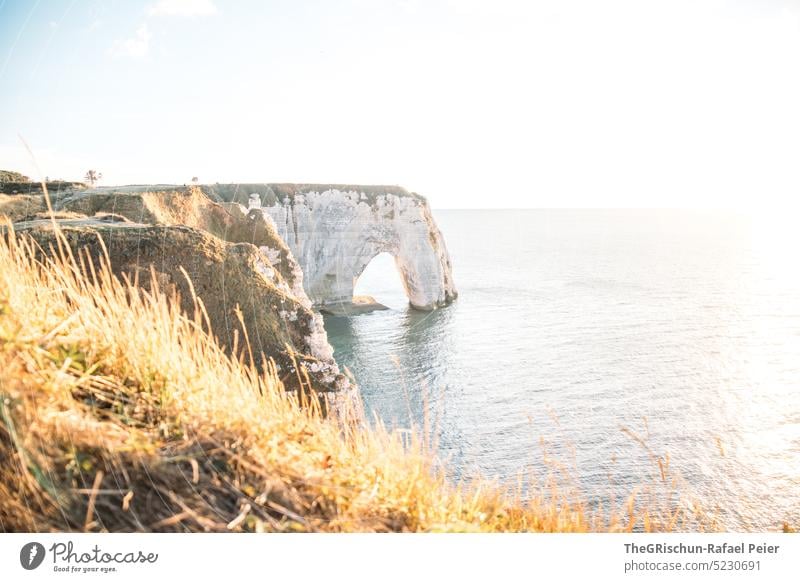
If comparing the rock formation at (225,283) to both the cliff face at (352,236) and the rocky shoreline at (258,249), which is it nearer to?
the rocky shoreline at (258,249)

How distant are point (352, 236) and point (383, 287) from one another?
38.4 feet

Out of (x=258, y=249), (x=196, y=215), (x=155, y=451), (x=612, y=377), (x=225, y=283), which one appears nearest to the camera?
(x=155, y=451)

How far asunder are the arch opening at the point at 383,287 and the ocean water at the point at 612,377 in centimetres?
46

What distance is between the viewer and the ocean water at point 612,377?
43.2ft

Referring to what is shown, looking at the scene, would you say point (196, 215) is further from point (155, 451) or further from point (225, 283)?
point (155, 451)

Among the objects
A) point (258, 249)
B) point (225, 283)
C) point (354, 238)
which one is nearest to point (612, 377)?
point (258, 249)

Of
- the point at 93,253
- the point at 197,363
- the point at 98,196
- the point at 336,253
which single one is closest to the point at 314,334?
the point at 93,253

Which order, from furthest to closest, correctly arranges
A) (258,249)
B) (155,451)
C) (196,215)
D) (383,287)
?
(383,287)
(196,215)
(258,249)
(155,451)

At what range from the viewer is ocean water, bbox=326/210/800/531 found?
1317cm

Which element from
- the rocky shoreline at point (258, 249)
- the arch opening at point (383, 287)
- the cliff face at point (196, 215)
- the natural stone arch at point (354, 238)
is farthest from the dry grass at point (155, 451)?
the arch opening at point (383, 287)

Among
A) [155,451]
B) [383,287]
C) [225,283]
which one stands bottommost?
[383,287]

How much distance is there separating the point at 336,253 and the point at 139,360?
1514 inches

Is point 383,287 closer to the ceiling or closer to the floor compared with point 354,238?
closer to the floor

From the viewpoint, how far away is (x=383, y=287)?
170 feet
